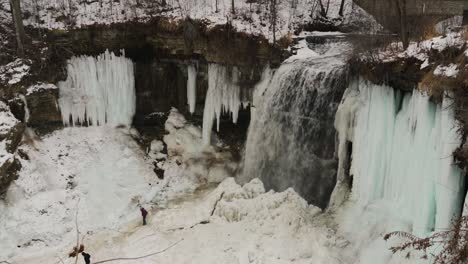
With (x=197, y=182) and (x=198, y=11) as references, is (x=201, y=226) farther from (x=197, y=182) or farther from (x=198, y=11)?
(x=198, y=11)

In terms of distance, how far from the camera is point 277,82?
13789mm

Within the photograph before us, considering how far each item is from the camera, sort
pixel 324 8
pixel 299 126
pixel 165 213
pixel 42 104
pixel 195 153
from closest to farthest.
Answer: pixel 299 126
pixel 165 213
pixel 42 104
pixel 195 153
pixel 324 8

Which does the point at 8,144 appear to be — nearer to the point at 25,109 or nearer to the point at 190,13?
the point at 25,109

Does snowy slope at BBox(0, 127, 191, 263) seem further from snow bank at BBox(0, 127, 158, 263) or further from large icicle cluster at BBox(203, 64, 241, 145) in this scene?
large icicle cluster at BBox(203, 64, 241, 145)

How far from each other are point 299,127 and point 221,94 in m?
3.72

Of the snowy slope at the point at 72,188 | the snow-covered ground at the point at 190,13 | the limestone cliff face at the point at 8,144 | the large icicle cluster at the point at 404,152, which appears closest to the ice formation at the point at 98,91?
the snowy slope at the point at 72,188

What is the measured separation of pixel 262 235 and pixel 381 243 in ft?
9.87

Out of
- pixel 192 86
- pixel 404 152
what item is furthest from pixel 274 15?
pixel 404 152

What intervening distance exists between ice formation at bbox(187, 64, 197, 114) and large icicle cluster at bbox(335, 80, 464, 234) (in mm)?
6317

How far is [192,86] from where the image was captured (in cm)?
1612

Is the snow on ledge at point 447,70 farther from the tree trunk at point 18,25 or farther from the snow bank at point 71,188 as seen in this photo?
the tree trunk at point 18,25

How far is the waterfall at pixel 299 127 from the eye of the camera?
12219 millimetres

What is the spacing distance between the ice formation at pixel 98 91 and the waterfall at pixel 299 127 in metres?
5.03

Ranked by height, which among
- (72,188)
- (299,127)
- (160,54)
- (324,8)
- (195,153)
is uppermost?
(324,8)
